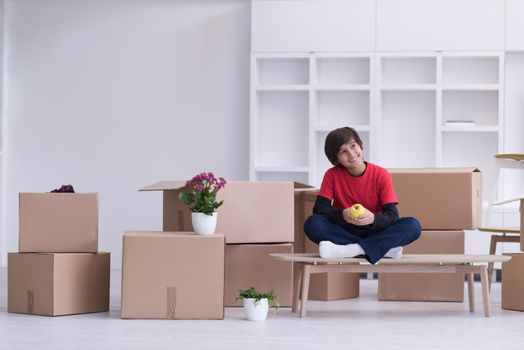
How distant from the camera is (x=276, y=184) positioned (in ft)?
14.4

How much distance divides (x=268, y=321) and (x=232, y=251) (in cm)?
63

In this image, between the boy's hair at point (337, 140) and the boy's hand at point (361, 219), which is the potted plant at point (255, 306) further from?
the boy's hair at point (337, 140)

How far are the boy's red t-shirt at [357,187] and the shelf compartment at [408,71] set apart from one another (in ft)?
9.02

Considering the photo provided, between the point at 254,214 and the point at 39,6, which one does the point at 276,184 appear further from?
the point at 39,6

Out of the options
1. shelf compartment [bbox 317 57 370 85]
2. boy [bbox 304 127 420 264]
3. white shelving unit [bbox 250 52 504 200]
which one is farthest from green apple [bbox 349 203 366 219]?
shelf compartment [bbox 317 57 370 85]

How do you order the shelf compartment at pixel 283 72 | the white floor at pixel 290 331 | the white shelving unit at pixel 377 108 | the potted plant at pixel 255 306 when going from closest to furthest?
the white floor at pixel 290 331 → the potted plant at pixel 255 306 → the white shelving unit at pixel 377 108 → the shelf compartment at pixel 283 72

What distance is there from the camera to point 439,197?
15.6ft

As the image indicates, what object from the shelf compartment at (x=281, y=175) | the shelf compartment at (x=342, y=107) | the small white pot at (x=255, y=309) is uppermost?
the shelf compartment at (x=342, y=107)

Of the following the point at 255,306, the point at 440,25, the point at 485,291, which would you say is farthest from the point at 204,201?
the point at 440,25

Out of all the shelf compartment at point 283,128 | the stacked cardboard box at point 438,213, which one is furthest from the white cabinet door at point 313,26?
the stacked cardboard box at point 438,213

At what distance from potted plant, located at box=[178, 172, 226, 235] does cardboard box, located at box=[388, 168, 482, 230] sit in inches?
42.5

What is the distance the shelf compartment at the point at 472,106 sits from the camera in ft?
22.4

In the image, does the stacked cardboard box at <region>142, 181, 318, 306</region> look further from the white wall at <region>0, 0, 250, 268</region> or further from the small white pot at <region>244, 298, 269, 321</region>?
the white wall at <region>0, 0, 250, 268</region>

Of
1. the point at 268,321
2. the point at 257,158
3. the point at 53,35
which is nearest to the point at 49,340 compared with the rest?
the point at 268,321
